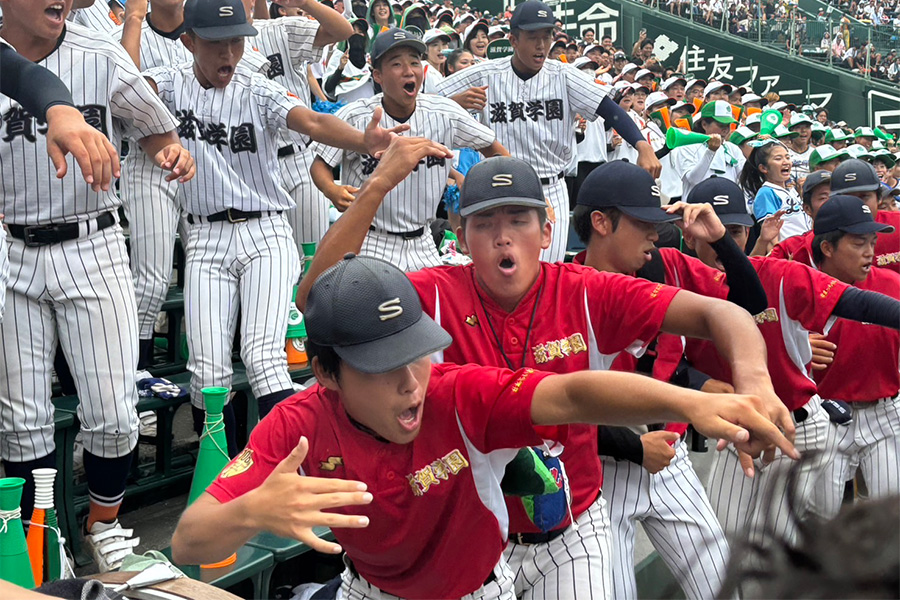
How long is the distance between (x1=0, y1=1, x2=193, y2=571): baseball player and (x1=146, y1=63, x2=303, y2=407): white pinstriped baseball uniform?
0.73 m

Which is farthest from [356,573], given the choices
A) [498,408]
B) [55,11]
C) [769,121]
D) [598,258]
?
[769,121]

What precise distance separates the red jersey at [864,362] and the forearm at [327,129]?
246 centimetres

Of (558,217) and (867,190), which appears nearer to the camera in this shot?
(867,190)

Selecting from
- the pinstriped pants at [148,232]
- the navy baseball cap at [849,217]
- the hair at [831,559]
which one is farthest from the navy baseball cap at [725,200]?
the hair at [831,559]

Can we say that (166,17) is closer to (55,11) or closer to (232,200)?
(232,200)

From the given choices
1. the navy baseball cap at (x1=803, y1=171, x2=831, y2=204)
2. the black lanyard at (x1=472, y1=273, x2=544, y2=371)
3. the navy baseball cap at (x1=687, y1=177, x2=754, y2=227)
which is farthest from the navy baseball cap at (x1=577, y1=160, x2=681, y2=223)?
the navy baseball cap at (x1=803, y1=171, x2=831, y2=204)

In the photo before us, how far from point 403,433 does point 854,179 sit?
4.47 meters

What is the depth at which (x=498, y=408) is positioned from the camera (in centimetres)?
236

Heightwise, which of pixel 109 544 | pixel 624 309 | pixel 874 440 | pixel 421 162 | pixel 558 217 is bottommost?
pixel 109 544

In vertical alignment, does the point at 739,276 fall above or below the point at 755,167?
above

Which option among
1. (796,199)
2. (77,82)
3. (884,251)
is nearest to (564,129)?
(884,251)

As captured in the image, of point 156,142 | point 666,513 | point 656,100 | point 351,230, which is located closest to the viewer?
point 351,230

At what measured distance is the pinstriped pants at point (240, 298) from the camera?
467cm

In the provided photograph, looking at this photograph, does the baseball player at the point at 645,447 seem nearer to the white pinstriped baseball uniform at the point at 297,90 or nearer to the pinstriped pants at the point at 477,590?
the pinstriped pants at the point at 477,590
